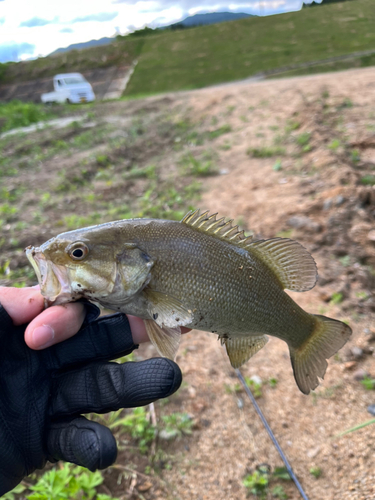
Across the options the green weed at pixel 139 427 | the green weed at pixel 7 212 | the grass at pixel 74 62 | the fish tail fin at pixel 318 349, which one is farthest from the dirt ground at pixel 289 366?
the grass at pixel 74 62

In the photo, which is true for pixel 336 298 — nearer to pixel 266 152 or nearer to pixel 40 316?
pixel 40 316

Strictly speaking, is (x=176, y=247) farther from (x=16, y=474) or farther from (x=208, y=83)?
(x=208, y=83)

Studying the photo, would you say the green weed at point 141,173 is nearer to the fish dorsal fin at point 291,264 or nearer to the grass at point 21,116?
the fish dorsal fin at point 291,264

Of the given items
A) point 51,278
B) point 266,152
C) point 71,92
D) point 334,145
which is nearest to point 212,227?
point 51,278

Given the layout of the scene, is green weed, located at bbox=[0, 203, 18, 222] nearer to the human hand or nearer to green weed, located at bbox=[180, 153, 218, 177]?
green weed, located at bbox=[180, 153, 218, 177]

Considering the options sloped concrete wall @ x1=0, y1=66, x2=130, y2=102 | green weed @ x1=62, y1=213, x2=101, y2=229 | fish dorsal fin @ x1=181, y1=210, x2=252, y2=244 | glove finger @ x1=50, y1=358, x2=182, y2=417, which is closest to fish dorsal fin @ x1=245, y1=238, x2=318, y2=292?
fish dorsal fin @ x1=181, y1=210, x2=252, y2=244

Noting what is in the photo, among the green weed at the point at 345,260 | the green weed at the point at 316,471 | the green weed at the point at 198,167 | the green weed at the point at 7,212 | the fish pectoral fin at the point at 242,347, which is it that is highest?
the fish pectoral fin at the point at 242,347
